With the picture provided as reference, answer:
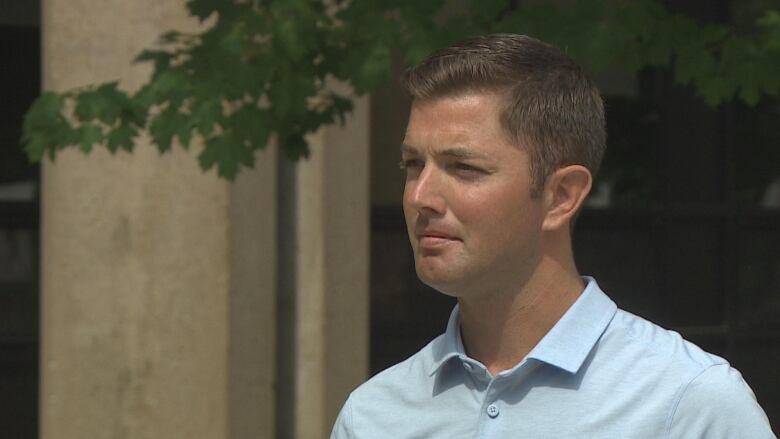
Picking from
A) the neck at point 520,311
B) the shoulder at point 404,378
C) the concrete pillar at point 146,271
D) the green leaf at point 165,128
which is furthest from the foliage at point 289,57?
the neck at point 520,311

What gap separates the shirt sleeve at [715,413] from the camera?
2.01m

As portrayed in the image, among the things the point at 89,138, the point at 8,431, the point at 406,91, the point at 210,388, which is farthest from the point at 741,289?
the point at 406,91

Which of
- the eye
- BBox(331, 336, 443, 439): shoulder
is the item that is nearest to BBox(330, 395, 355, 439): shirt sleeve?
BBox(331, 336, 443, 439): shoulder

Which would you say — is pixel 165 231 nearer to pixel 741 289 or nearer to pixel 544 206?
pixel 741 289

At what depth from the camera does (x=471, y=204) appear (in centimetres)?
214

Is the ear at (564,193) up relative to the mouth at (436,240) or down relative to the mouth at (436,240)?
up

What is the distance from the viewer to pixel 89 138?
4.62 meters

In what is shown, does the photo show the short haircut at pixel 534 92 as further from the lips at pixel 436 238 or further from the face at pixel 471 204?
the lips at pixel 436 238

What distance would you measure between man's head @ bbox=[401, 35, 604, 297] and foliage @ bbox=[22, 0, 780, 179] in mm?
2206

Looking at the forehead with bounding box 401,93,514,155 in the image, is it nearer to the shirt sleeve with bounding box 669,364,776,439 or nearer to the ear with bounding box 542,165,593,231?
the ear with bounding box 542,165,593,231

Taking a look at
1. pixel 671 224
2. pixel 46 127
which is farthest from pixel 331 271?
pixel 46 127

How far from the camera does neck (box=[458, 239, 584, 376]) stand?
2.21 meters

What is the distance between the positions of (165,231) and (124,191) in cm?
28

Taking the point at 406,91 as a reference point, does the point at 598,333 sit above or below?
below
